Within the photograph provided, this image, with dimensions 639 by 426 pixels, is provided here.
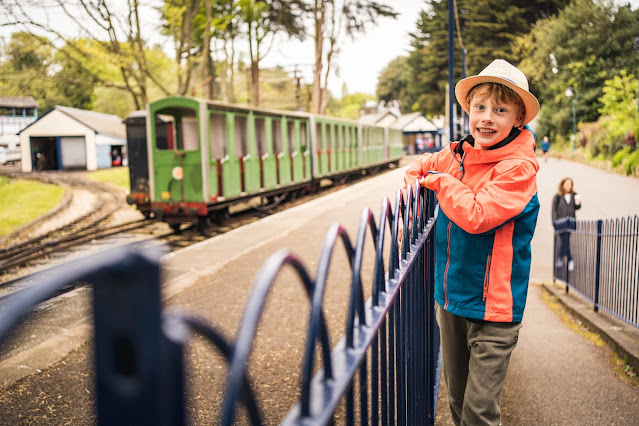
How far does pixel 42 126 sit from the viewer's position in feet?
88.0

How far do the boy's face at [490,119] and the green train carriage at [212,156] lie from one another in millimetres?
10019

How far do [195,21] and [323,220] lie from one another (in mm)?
12082

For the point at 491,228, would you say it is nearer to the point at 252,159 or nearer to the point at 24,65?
the point at 252,159

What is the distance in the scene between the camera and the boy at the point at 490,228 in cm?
222

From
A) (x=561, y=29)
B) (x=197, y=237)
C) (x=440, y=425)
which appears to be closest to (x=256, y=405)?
(x=440, y=425)

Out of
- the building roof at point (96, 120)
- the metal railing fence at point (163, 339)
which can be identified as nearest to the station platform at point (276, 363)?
the metal railing fence at point (163, 339)

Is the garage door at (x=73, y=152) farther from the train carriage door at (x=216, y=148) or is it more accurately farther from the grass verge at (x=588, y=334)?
the grass verge at (x=588, y=334)

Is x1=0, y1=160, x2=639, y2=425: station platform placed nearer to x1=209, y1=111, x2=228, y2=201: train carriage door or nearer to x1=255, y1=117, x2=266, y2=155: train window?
x1=209, y1=111, x2=228, y2=201: train carriage door

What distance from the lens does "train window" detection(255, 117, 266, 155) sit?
14.4 metres

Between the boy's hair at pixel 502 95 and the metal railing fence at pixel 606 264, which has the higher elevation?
the boy's hair at pixel 502 95

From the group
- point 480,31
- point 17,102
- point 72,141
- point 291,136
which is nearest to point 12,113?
point 17,102

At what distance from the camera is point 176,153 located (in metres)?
12.5

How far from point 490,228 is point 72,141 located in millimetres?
32742

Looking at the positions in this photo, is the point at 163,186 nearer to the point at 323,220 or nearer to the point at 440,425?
the point at 323,220
